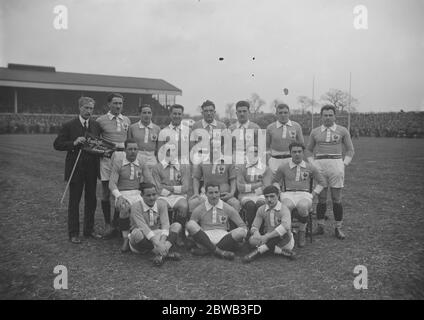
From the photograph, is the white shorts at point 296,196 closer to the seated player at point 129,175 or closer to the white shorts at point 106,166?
the seated player at point 129,175

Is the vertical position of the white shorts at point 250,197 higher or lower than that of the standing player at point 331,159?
lower

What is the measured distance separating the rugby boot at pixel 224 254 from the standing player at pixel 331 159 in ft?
5.67

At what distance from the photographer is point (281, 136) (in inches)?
234

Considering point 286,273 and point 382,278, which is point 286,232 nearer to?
point 286,273

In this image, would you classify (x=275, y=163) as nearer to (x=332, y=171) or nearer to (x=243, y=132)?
(x=243, y=132)

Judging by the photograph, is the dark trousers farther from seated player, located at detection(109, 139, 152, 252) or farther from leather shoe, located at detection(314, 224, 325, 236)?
leather shoe, located at detection(314, 224, 325, 236)

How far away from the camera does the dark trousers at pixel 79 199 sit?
5.34 meters

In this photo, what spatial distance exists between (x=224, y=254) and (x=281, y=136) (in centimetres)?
224

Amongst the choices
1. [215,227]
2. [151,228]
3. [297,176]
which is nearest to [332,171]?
[297,176]

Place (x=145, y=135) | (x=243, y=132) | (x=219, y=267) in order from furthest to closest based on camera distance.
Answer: (x=243, y=132) → (x=145, y=135) → (x=219, y=267)

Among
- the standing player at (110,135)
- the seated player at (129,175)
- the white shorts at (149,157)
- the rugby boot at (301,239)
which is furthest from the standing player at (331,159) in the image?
the standing player at (110,135)

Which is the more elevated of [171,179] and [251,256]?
[171,179]

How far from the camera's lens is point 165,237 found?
4.70 metres

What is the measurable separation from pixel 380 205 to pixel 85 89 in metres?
36.6
